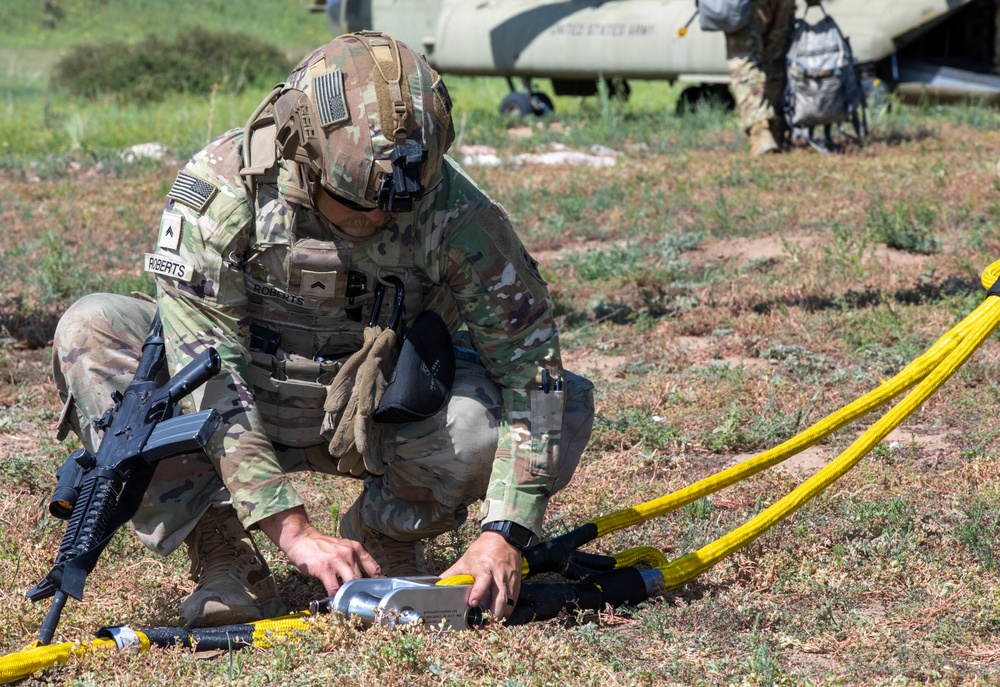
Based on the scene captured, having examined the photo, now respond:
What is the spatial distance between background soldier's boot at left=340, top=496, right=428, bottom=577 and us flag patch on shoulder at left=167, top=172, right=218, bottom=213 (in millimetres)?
983

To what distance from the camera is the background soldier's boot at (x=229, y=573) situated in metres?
2.96

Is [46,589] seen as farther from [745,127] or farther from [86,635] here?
[745,127]

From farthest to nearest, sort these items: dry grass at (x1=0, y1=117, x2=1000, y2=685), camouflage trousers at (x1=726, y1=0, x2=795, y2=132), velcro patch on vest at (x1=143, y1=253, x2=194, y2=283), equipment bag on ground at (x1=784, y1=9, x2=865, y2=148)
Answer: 1. camouflage trousers at (x1=726, y1=0, x2=795, y2=132)
2. equipment bag on ground at (x1=784, y1=9, x2=865, y2=148)
3. velcro patch on vest at (x1=143, y1=253, x2=194, y2=283)
4. dry grass at (x1=0, y1=117, x2=1000, y2=685)

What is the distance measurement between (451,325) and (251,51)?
2376 centimetres

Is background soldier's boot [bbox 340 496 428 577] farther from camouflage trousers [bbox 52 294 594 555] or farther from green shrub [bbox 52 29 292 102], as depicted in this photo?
green shrub [bbox 52 29 292 102]

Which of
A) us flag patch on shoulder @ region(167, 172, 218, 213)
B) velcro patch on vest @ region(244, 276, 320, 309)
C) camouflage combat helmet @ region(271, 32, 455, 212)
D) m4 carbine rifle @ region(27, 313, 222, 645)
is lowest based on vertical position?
m4 carbine rifle @ region(27, 313, 222, 645)

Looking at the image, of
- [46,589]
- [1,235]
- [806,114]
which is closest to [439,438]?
[46,589]

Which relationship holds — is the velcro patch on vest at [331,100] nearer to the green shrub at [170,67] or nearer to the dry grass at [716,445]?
the dry grass at [716,445]

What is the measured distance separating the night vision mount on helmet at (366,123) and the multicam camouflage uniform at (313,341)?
16 cm

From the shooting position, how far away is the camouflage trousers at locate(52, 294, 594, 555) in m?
3.01

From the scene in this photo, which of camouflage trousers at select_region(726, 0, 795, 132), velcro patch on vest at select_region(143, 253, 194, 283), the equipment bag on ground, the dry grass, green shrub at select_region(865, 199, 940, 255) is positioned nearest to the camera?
the dry grass

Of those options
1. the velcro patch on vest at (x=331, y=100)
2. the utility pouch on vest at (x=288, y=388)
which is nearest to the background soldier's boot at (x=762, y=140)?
the utility pouch on vest at (x=288, y=388)

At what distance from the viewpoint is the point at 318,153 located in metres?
2.71

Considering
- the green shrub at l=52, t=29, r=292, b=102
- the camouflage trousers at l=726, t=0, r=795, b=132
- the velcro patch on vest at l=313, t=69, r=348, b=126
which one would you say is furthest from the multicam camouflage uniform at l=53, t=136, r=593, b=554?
the green shrub at l=52, t=29, r=292, b=102
